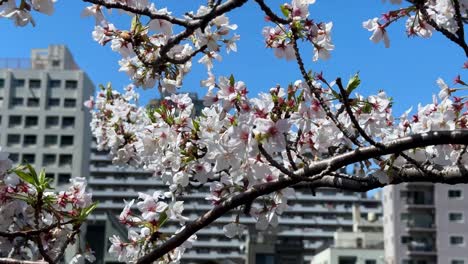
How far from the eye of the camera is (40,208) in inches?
154

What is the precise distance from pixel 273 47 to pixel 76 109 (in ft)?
219

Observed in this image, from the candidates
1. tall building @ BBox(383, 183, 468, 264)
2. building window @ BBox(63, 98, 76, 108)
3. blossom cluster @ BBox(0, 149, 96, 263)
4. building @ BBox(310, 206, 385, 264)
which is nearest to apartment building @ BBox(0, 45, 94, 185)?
building window @ BBox(63, 98, 76, 108)

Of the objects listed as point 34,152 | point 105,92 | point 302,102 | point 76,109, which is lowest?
point 302,102

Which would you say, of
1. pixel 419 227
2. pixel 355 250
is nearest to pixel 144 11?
pixel 419 227

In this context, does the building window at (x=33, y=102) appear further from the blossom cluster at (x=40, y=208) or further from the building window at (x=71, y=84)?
the blossom cluster at (x=40, y=208)

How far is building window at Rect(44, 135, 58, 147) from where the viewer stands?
67750mm

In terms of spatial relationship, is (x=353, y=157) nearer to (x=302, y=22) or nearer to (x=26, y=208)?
(x=302, y=22)

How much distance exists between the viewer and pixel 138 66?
4.14m

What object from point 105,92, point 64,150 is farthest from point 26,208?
point 64,150

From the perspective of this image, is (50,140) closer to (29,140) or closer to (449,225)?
(29,140)

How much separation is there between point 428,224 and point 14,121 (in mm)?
41817

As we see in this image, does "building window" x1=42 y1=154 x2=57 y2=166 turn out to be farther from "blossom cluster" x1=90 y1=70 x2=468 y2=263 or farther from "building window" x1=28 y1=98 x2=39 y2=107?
"blossom cluster" x1=90 y1=70 x2=468 y2=263

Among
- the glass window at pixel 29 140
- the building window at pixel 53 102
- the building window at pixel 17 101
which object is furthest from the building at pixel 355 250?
the building window at pixel 17 101

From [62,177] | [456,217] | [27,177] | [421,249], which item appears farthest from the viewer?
[62,177]
